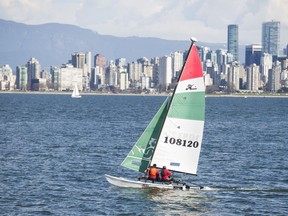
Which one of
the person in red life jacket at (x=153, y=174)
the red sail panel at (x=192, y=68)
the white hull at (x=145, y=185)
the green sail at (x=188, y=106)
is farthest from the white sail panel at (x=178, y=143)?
the red sail panel at (x=192, y=68)

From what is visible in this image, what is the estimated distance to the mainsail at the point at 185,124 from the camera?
42.1m

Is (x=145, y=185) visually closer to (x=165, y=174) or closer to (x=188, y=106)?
(x=165, y=174)

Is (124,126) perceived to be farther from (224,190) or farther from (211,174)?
(224,190)

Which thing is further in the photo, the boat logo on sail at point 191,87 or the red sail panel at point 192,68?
the boat logo on sail at point 191,87

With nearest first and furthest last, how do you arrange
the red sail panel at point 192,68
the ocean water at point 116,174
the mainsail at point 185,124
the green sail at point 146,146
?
1. the ocean water at point 116,174
2. the red sail panel at point 192,68
3. the mainsail at point 185,124
4. the green sail at point 146,146

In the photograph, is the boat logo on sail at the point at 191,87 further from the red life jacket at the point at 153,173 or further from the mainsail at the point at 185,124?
the red life jacket at the point at 153,173

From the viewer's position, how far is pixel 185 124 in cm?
4269

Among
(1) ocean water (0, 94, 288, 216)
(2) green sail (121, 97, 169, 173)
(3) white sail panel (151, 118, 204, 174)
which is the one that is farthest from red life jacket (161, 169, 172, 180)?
(2) green sail (121, 97, 169, 173)

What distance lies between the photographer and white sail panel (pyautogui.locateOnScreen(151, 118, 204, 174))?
140 ft

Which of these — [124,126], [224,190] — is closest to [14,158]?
[224,190]

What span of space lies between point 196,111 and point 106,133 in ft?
159

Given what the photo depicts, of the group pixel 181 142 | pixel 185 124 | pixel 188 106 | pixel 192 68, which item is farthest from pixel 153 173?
pixel 192 68

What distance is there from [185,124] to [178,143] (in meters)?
1.18

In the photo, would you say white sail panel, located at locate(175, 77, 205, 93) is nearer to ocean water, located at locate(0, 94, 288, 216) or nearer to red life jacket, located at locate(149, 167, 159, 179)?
red life jacket, located at locate(149, 167, 159, 179)
